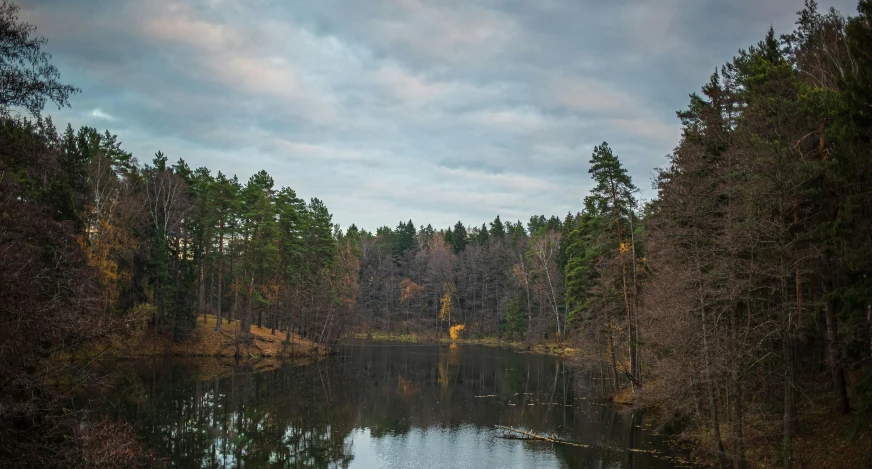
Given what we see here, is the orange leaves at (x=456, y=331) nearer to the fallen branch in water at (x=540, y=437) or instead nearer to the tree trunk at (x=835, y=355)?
the fallen branch in water at (x=540, y=437)

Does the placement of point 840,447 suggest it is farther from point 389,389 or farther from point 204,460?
point 389,389

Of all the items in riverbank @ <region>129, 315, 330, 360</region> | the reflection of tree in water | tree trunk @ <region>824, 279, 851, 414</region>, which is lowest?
the reflection of tree in water

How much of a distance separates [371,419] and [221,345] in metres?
29.0

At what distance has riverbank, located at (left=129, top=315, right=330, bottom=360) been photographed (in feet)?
163

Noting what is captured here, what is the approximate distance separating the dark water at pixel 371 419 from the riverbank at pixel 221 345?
4375 mm

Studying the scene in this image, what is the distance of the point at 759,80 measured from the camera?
2033 cm

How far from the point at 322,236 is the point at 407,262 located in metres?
54.7

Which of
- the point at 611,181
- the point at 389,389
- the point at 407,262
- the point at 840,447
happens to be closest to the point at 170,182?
the point at 389,389

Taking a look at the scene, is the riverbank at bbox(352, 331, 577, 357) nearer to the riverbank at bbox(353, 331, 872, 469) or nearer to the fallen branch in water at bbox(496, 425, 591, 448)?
the fallen branch in water at bbox(496, 425, 591, 448)

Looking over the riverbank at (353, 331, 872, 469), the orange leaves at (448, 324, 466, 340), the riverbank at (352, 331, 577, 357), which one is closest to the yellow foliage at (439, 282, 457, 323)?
the orange leaves at (448, 324, 466, 340)

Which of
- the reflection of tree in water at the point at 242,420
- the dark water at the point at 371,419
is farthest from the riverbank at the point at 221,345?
the reflection of tree in water at the point at 242,420

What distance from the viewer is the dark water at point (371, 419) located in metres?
22.5

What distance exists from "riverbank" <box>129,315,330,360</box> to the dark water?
4.38m

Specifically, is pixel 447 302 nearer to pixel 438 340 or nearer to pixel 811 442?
pixel 438 340
